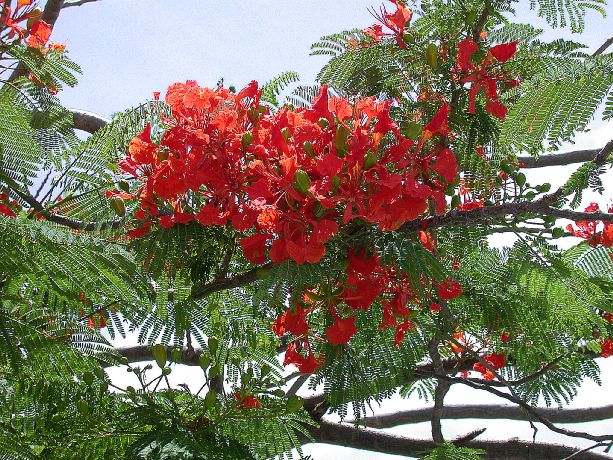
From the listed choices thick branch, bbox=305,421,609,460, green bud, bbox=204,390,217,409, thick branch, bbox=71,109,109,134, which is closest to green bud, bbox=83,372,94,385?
green bud, bbox=204,390,217,409

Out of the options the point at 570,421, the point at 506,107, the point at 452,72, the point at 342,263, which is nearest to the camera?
the point at 342,263

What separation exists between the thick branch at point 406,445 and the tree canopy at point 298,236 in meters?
1.18

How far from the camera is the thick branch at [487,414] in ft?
16.1

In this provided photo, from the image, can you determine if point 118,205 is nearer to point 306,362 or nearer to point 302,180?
point 302,180

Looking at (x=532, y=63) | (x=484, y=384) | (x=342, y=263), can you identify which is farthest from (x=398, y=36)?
(x=484, y=384)

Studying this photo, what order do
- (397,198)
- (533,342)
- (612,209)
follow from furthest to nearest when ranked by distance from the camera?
(612,209) → (533,342) → (397,198)

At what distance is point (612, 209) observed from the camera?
455 cm

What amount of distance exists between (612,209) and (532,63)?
2663 mm

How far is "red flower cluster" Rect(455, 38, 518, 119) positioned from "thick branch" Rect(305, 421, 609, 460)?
248 centimetres

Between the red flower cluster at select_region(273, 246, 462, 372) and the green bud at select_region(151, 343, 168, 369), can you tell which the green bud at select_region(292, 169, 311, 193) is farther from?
the green bud at select_region(151, 343, 168, 369)

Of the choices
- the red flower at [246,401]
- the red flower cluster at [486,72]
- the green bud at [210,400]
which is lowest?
the green bud at [210,400]

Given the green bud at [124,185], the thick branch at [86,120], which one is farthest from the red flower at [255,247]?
the thick branch at [86,120]

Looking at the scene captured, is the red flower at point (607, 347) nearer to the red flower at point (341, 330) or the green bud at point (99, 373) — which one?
the red flower at point (341, 330)

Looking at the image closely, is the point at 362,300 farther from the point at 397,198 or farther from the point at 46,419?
the point at 46,419
